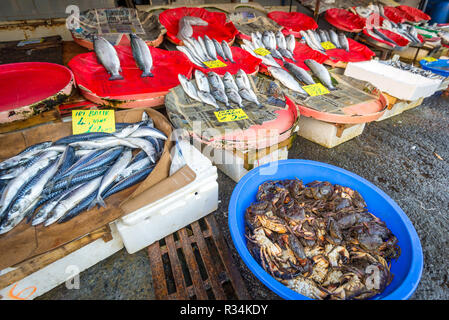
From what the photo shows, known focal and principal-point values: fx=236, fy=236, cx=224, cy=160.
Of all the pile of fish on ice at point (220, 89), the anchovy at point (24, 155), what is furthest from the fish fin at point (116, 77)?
the anchovy at point (24, 155)

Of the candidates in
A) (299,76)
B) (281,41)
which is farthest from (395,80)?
(281,41)

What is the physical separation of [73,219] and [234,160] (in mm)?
1480

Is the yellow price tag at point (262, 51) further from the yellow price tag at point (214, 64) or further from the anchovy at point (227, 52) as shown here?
the yellow price tag at point (214, 64)

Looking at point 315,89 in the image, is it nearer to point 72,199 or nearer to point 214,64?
point 214,64

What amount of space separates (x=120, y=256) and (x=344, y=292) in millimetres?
1690

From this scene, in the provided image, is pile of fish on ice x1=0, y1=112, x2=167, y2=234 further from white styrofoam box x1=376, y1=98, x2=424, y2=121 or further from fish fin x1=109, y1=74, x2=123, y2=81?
white styrofoam box x1=376, y1=98, x2=424, y2=121

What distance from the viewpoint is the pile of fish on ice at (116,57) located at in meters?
2.94

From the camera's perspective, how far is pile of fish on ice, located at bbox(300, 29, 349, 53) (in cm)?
457

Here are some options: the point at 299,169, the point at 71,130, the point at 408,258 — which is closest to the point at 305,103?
the point at 299,169

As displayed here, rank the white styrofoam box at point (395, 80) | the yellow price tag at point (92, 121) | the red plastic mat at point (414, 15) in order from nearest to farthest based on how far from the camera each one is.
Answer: the yellow price tag at point (92, 121) → the white styrofoam box at point (395, 80) → the red plastic mat at point (414, 15)

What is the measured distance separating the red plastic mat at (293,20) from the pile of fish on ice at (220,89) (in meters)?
3.33

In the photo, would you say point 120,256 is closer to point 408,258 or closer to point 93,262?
point 93,262

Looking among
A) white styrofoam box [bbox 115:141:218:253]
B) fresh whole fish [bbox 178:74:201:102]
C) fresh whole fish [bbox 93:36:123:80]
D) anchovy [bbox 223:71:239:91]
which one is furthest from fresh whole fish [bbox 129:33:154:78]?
white styrofoam box [bbox 115:141:218:253]

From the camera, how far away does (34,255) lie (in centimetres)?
137
